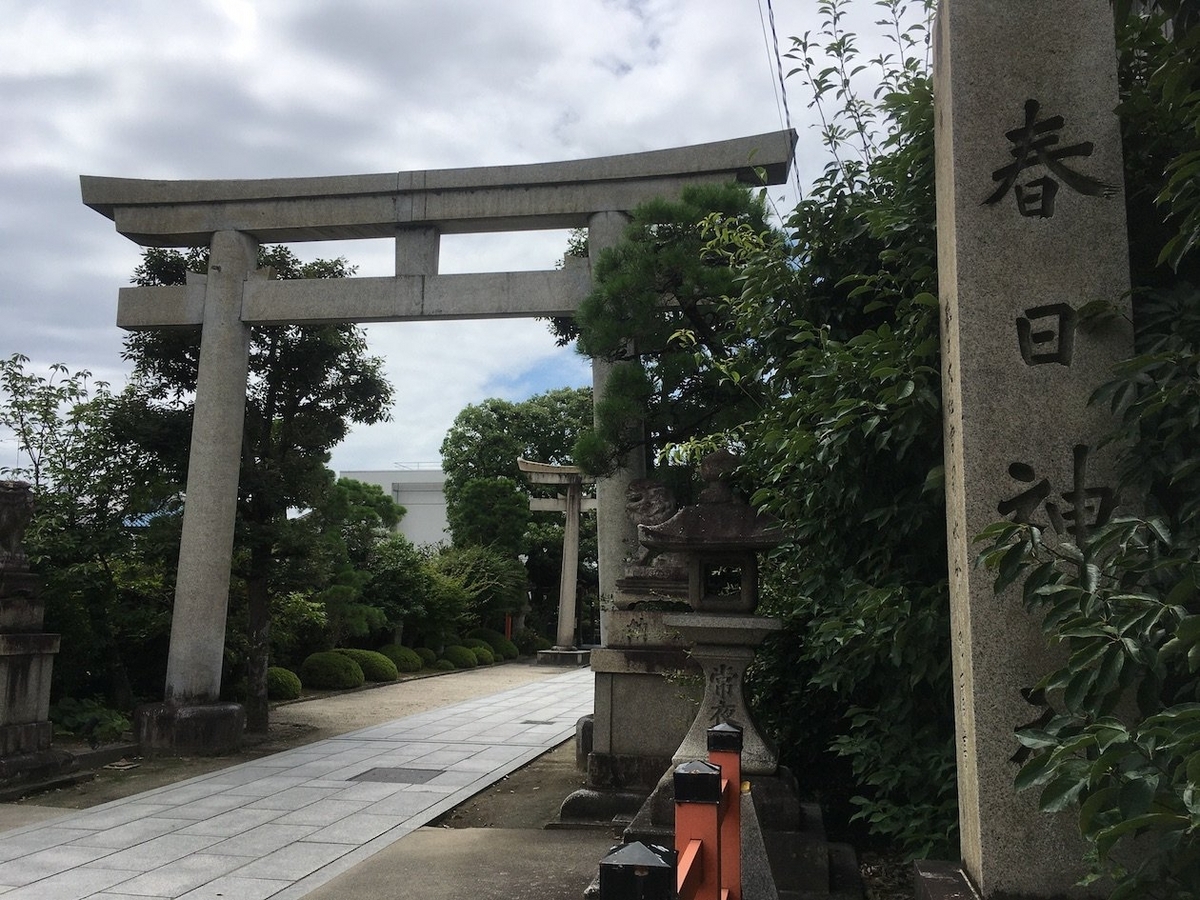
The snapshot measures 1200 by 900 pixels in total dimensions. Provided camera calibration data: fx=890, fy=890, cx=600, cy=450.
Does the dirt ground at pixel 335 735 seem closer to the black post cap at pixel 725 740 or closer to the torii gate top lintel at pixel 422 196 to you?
the black post cap at pixel 725 740

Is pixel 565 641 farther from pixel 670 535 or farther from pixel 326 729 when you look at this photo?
pixel 670 535

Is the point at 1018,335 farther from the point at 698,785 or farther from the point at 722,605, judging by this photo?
the point at 722,605

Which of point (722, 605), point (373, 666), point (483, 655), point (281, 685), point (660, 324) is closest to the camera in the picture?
point (722, 605)

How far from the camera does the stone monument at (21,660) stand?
725 centimetres

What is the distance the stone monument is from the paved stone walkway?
108 centimetres

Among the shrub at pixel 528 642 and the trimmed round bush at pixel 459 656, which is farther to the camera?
the shrub at pixel 528 642

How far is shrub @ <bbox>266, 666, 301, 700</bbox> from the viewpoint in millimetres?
Result: 13031

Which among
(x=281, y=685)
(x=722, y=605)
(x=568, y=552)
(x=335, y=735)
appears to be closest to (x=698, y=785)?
(x=722, y=605)

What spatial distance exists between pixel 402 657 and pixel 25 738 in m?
11.7

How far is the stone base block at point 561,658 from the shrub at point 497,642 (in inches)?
57.4

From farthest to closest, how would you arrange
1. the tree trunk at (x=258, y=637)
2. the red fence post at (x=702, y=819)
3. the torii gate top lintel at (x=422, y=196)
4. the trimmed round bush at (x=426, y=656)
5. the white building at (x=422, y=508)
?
the white building at (x=422, y=508) → the trimmed round bush at (x=426, y=656) → the tree trunk at (x=258, y=637) → the torii gate top lintel at (x=422, y=196) → the red fence post at (x=702, y=819)

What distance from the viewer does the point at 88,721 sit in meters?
9.00

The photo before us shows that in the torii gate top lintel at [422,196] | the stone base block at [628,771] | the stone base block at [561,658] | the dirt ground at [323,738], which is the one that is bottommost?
the stone base block at [561,658]

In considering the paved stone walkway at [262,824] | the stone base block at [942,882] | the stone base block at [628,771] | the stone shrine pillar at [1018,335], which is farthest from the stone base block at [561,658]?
the stone shrine pillar at [1018,335]
